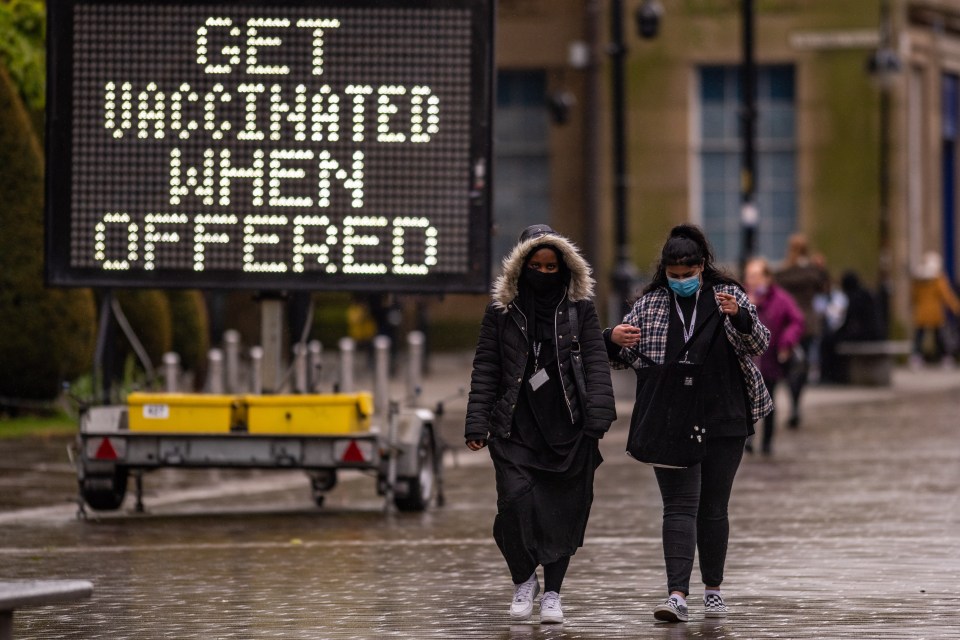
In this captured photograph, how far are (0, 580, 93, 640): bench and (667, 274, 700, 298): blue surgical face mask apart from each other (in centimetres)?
340

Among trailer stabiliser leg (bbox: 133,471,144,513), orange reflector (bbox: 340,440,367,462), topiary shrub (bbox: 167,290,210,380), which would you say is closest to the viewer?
orange reflector (bbox: 340,440,367,462)

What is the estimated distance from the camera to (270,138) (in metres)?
14.7

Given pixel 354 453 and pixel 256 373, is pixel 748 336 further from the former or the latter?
pixel 256 373


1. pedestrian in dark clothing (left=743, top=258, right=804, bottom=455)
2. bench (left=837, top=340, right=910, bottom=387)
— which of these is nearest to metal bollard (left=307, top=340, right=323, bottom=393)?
pedestrian in dark clothing (left=743, top=258, right=804, bottom=455)

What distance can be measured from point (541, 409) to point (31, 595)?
10.2ft

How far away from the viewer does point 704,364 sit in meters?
9.84

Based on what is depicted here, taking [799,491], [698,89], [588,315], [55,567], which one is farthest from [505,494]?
[698,89]

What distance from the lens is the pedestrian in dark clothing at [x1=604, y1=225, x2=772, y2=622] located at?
9.83m

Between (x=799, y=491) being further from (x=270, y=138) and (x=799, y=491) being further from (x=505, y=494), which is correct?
(x=505, y=494)

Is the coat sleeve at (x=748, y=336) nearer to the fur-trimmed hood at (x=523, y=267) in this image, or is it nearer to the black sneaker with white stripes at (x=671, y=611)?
the fur-trimmed hood at (x=523, y=267)

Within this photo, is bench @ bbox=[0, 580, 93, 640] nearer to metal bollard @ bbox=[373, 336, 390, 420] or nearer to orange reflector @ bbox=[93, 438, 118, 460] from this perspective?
orange reflector @ bbox=[93, 438, 118, 460]

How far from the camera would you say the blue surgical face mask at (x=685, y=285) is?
9.89 metres

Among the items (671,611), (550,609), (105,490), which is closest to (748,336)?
(671,611)

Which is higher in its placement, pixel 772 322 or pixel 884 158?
pixel 884 158
